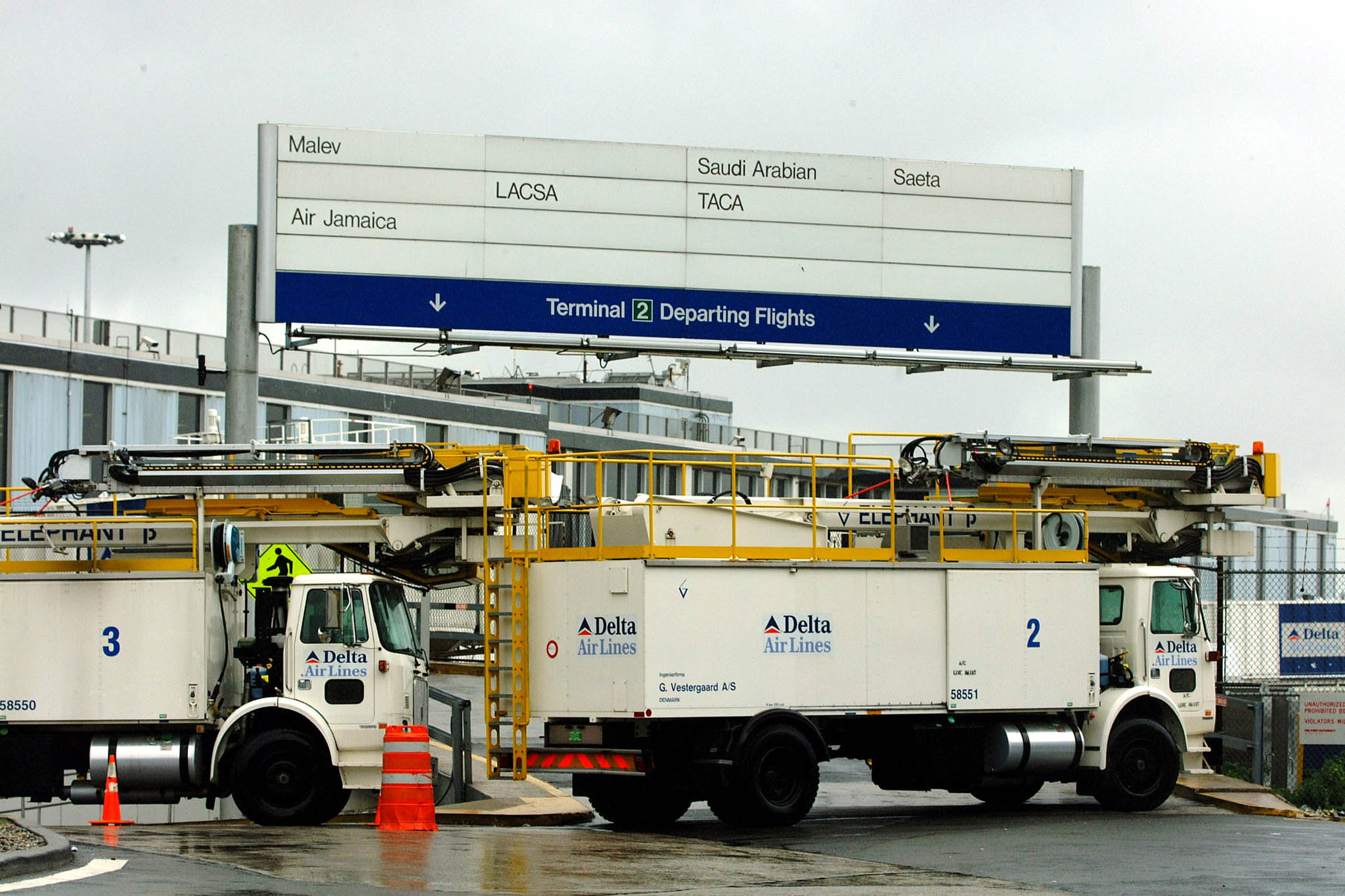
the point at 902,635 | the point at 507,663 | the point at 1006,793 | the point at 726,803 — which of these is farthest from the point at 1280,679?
the point at 507,663

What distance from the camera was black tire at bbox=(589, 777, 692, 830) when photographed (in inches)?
703

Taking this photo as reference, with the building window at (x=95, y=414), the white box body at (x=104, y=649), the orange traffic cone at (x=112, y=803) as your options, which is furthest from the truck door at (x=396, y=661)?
the building window at (x=95, y=414)

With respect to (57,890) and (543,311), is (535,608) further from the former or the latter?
(57,890)

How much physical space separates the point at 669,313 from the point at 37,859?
39.4ft

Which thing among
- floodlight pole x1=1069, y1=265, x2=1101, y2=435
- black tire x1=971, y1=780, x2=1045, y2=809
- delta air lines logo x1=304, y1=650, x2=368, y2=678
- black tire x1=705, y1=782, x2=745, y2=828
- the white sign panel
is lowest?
black tire x1=971, y1=780, x2=1045, y2=809

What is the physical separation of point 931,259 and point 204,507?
32.6 ft

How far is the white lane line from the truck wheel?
6172mm

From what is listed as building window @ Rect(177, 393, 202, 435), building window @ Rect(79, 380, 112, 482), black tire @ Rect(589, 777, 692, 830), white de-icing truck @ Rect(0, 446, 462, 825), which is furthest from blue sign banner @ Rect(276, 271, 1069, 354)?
building window @ Rect(177, 393, 202, 435)

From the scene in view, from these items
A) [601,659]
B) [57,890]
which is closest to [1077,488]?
[601,659]

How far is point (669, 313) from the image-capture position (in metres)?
21.9

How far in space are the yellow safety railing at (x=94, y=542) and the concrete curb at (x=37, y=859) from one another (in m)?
5.48

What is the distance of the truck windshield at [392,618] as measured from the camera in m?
17.8

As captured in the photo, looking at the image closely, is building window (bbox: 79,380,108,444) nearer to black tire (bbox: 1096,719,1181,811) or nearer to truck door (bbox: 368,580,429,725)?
truck door (bbox: 368,580,429,725)

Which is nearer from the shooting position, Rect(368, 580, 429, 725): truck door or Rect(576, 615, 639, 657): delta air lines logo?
Rect(576, 615, 639, 657): delta air lines logo
